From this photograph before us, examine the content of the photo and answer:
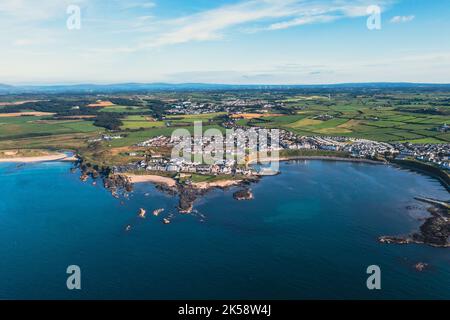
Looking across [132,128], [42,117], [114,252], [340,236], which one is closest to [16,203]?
[114,252]

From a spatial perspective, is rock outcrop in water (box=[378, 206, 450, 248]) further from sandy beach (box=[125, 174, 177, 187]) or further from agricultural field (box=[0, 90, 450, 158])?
agricultural field (box=[0, 90, 450, 158])

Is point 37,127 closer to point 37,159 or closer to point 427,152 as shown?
point 37,159

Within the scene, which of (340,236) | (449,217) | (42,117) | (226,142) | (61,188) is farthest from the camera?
(42,117)

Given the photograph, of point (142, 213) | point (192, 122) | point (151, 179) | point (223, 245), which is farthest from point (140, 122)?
point (223, 245)

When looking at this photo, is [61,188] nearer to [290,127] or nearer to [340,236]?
[340,236]

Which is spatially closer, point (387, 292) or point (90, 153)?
point (387, 292)

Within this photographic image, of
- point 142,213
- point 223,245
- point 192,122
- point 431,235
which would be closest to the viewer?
point 223,245

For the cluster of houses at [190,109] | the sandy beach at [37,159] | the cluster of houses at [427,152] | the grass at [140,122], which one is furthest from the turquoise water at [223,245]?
the cluster of houses at [190,109]
